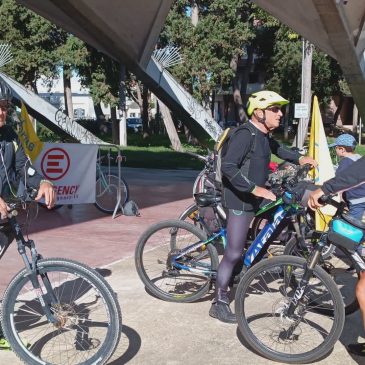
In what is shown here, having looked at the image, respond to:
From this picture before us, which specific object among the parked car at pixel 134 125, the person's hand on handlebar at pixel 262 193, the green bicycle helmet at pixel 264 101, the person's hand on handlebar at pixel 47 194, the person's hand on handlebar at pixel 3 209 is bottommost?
the parked car at pixel 134 125

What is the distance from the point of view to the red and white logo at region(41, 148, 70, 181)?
989 cm

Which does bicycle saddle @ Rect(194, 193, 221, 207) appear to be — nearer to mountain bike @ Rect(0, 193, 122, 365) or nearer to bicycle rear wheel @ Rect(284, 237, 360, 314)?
bicycle rear wheel @ Rect(284, 237, 360, 314)

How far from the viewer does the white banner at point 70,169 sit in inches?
390

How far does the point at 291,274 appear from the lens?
409 centimetres

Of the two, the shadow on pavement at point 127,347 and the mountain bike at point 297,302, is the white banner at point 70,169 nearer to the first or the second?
the shadow on pavement at point 127,347

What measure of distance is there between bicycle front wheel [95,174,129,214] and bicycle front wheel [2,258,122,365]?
256 inches

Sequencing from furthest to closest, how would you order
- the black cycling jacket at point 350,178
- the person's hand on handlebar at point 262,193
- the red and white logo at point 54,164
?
the red and white logo at point 54,164
the person's hand on handlebar at point 262,193
the black cycling jacket at point 350,178

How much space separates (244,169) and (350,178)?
1.24 metres

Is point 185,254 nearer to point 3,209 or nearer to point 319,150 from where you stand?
point 3,209

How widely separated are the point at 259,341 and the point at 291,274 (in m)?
0.55

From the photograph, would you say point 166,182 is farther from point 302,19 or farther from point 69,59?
point 69,59

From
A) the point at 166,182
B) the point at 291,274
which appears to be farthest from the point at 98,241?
the point at 166,182

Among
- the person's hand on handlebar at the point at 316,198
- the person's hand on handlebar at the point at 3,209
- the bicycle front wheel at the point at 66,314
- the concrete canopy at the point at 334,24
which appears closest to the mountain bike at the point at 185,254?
the person's hand on handlebar at the point at 316,198

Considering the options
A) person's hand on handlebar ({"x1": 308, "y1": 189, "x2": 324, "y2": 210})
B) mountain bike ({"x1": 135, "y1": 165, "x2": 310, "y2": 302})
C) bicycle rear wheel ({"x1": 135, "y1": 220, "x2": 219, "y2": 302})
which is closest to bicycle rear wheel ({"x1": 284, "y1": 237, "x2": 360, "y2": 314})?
mountain bike ({"x1": 135, "y1": 165, "x2": 310, "y2": 302})
